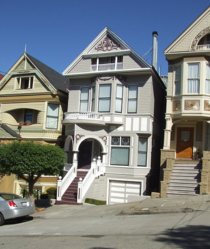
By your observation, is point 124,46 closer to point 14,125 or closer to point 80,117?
point 80,117

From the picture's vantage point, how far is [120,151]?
22000mm

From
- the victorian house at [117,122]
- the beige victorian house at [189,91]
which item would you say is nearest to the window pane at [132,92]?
the victorian house at [117,122]

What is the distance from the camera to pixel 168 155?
66.7 ft

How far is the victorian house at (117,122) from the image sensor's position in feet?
70.7

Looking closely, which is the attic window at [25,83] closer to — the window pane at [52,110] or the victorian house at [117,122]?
the window pane at [52,110]

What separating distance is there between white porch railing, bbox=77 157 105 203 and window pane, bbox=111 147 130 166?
1.04 metres

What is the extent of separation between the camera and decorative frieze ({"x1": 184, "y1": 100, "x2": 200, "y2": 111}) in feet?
66.2

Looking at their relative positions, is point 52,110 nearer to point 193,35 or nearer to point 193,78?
point 193,78

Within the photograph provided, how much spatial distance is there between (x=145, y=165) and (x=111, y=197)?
3.24 m

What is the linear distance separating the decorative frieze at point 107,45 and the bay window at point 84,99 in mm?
3134

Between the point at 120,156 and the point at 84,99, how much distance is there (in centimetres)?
515

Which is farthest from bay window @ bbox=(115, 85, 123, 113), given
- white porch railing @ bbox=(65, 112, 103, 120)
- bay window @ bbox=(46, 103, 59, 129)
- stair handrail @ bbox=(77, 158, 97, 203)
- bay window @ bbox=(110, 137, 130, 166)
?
bay window @ bbox=(46, 103, 59, 129)

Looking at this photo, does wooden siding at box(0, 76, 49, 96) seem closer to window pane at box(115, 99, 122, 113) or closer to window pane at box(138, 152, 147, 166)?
window pane at box(115, 99, 122, 113)

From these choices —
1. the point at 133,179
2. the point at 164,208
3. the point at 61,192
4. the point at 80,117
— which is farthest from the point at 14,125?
the point at 164,208
